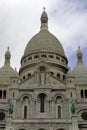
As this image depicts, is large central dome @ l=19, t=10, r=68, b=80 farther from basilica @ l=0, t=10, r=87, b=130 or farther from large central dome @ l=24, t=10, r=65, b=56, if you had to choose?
basilica @ l=0, t=10, r=87, b=130

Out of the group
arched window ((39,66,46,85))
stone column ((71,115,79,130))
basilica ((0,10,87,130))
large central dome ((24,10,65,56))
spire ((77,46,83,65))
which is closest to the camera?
stone column ((71,115,79,130))

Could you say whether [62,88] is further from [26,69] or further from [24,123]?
[26,69]

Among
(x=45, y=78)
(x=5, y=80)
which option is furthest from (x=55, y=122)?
(x=5, y=80)

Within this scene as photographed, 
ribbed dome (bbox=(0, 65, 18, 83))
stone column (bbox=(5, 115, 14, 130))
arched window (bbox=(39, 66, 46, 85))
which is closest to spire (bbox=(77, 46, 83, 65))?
ribbed dome (bbox=(0, 65, 18, 83))

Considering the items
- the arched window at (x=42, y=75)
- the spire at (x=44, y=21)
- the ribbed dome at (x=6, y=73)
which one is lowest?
the arched window at (x=42, y=75)

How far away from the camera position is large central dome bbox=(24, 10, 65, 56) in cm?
6825

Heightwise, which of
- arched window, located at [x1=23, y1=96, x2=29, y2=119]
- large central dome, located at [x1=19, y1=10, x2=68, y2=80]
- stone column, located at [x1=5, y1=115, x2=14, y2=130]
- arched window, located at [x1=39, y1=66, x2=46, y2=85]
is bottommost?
stone column, located at [x1=5, y1=115, x2=14, y2=130]

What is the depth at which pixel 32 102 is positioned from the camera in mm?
51594

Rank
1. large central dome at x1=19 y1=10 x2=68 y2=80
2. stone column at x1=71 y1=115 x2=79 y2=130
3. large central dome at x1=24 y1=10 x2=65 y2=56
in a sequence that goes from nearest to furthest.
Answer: stone column at x1=71 y1=115 x2=79 y2=130, large central dome at x1=19 y1=10 x2=68 y2=80, large central dome at x1=24 y1=10 x2=65 y2=56

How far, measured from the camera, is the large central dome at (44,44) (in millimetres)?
68250

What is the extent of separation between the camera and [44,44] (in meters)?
68.8

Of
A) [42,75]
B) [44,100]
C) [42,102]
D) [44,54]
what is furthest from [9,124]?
[44,54]

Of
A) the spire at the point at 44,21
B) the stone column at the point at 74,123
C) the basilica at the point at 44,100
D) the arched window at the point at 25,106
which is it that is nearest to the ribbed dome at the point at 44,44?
the spire at the point at 44,21

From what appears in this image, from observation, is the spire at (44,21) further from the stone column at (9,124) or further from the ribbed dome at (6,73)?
the stone column at (9,124)
